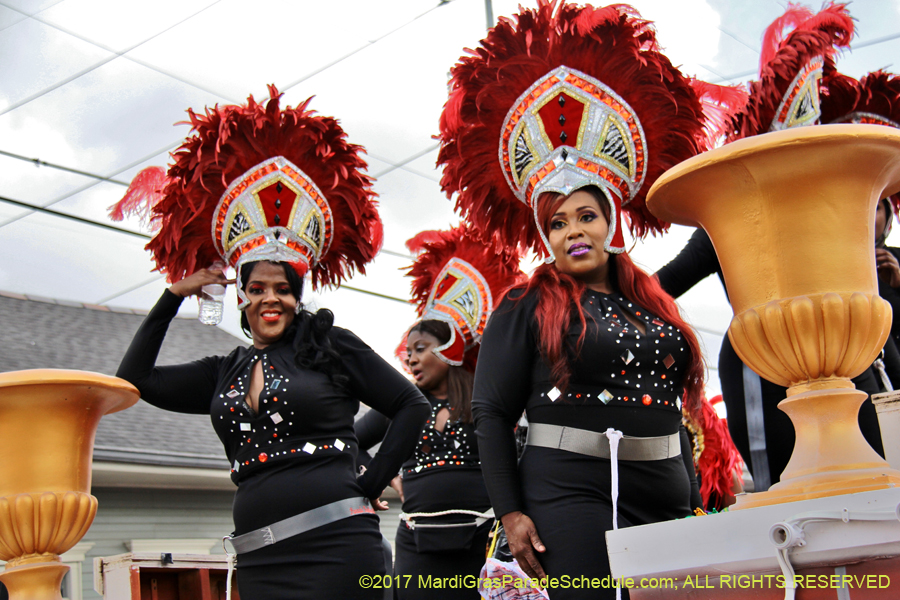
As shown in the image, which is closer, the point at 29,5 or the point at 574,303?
the point at 574,303

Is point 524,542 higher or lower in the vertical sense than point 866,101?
lower

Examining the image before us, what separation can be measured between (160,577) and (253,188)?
4.95 ft

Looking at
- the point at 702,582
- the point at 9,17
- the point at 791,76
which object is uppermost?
the point at 9,17

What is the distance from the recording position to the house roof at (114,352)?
282 inches

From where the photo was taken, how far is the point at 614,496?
2137 millimetres

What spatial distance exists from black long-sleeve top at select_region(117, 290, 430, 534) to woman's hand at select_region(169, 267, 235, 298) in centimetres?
13

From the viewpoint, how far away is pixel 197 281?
337 centimetres

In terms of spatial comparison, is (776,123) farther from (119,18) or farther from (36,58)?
(36,58)

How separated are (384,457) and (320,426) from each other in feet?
0.81

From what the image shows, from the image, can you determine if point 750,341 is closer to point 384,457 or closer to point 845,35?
point 384,457

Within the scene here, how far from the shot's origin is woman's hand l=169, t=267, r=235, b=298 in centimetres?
333

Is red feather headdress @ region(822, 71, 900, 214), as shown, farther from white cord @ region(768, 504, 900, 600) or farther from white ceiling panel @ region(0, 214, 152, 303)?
white ceiling panel @ region(0, 214, 152, 303)

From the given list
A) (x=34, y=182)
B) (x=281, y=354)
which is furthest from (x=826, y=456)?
(x=34, y=182)

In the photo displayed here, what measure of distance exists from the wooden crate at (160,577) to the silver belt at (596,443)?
6.01ft
